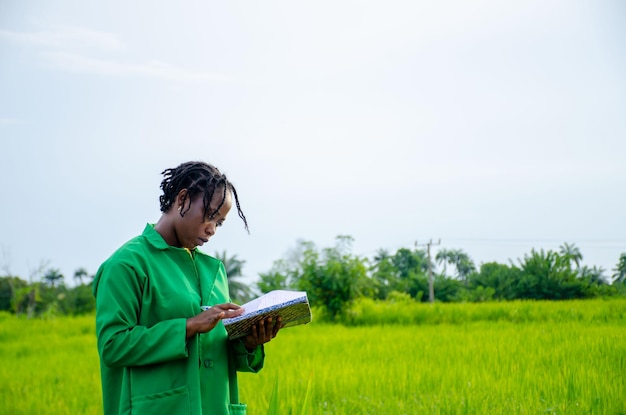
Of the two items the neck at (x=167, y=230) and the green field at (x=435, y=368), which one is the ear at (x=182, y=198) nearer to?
the neck at (x=167, y=230)

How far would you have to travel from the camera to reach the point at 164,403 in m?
1.96

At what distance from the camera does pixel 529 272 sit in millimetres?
7918

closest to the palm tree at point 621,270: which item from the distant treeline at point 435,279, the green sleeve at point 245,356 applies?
the distant treeline at point 435,279

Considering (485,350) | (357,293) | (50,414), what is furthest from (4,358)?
(485,350)

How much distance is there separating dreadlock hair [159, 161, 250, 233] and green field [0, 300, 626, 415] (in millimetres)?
1069

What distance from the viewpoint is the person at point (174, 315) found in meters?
1.88

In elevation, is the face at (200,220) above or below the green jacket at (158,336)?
above

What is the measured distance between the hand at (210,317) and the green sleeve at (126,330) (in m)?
0.03

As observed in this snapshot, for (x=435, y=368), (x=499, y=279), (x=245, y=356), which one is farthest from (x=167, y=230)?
(x=499, y=279)

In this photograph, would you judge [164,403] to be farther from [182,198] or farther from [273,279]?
[273,279]

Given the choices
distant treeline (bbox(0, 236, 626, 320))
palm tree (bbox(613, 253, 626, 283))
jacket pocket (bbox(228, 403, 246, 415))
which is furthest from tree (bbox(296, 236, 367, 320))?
jacket pocket (bbox(228, 403, 246, 415))

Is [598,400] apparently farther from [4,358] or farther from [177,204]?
[4,358]

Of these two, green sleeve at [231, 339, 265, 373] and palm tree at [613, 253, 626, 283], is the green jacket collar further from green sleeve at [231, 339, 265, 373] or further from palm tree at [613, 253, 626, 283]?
palm tree at [613, 253, 626, 283]

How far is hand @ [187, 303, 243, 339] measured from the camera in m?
1.86
